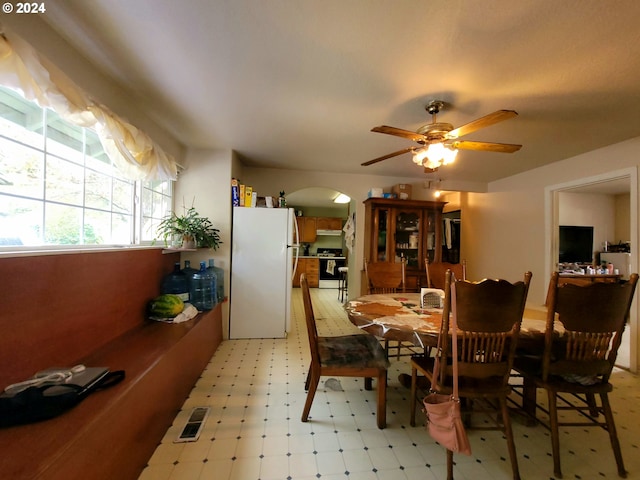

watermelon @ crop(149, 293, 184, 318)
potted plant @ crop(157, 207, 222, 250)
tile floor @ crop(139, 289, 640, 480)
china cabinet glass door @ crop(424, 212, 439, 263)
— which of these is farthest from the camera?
china cabinet glass door @ crop(424, 212, 439, 263)

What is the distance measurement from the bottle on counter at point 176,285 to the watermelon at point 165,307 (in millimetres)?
186

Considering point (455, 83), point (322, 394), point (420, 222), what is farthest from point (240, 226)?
point (420, 222)

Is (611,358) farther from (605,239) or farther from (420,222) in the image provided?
(605,239)

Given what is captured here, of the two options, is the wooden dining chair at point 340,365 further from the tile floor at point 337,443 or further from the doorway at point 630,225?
the doorway at point 630,225

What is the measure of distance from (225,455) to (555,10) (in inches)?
107

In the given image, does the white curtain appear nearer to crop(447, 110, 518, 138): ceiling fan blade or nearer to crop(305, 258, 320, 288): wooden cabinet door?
crop(447, 110, 518, 138): ceiling fan blade

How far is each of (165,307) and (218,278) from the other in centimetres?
76

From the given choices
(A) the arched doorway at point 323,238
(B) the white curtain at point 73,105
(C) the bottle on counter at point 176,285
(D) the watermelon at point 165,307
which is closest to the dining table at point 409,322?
(D) the watermelon at point 165,307

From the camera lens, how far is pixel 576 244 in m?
4.62

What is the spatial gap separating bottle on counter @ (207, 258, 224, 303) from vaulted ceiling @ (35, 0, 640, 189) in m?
1.44

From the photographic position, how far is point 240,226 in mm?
2934

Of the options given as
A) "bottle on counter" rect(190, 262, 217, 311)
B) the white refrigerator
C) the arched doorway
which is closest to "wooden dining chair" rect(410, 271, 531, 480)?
the white refrigerator

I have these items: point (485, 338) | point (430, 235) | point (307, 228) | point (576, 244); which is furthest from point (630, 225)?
point (307, 228)

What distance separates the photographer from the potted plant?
2.53 m
